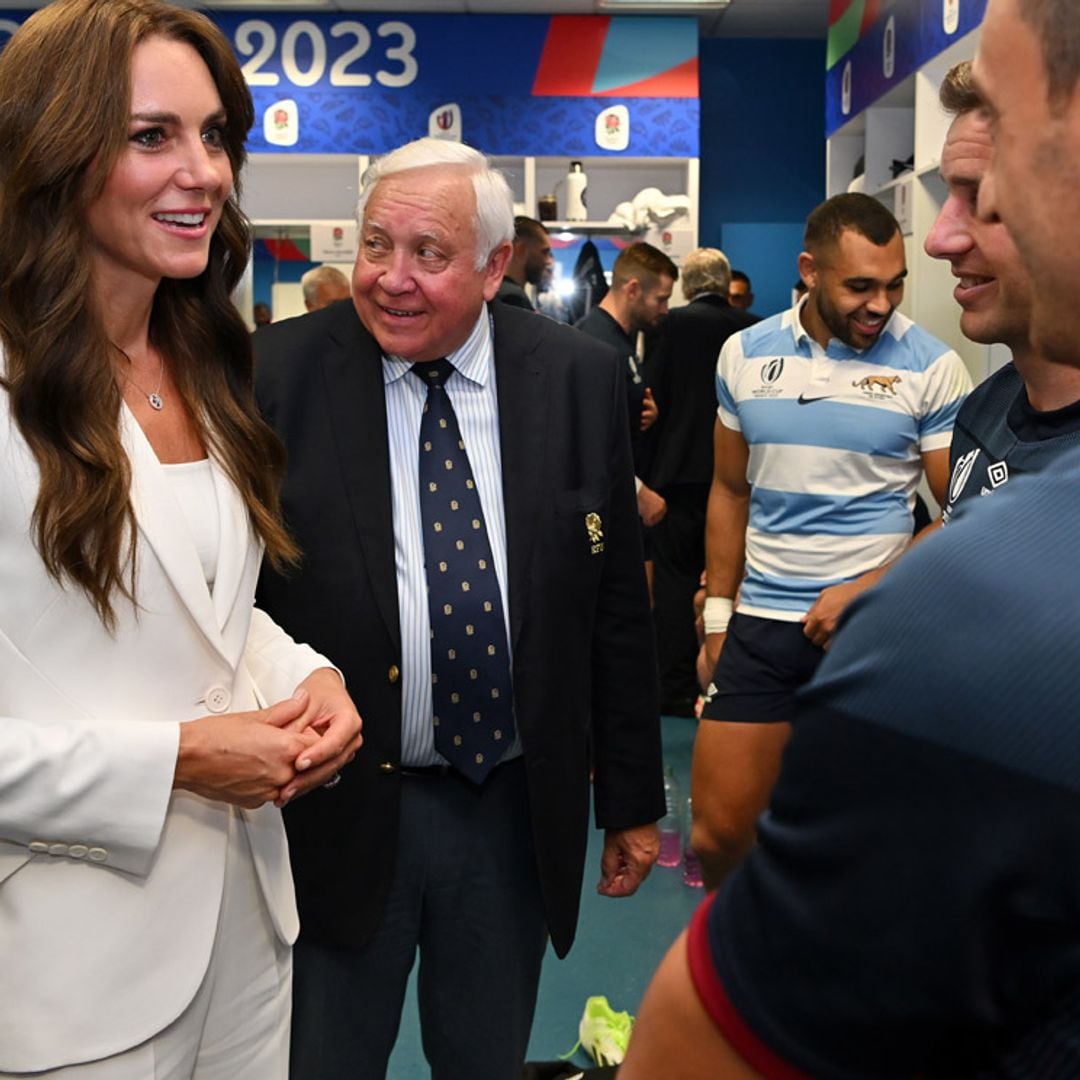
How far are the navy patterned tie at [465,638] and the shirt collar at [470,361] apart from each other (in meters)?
0.20

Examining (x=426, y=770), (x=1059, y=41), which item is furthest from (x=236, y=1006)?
(x=1059, y=41)

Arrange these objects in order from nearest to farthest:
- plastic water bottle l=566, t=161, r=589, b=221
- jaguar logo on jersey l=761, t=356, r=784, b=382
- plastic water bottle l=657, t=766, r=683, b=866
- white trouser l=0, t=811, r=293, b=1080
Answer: white trouser l=0, t=811, r=293, b=1080, jaguar logo on jersey l=761, t=356, r=784, b=382, plastic water bottle l=657, t=766, r=683, b=866, plastic water bottle l=566, t=161, r=589, b=221

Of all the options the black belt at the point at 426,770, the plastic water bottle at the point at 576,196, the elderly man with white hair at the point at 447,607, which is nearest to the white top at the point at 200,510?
the elderly man with white hair at the point at 447,607

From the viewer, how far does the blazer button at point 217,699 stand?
1515mm

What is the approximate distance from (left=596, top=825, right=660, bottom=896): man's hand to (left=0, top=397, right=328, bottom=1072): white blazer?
33.6 inches

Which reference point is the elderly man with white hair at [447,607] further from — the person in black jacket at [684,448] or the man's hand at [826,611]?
the person in black jacket at [684,448]

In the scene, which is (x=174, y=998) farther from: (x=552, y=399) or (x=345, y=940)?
(x=552, y=399)

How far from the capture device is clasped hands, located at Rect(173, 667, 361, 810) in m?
1.43

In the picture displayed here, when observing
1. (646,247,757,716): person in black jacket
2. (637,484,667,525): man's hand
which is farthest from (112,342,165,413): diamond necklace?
(646,247,757,716): person in black jacket

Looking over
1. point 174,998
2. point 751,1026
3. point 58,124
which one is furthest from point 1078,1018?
point 58,124

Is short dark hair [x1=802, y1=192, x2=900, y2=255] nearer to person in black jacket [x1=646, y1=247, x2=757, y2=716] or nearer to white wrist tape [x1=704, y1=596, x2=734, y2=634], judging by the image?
white wrist tape [x1=704, y1=596, x2=734, y2=634]

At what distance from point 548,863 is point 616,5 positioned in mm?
8449

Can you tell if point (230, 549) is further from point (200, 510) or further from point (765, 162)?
point (765, 162)

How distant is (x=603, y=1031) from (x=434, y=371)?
1718mm
